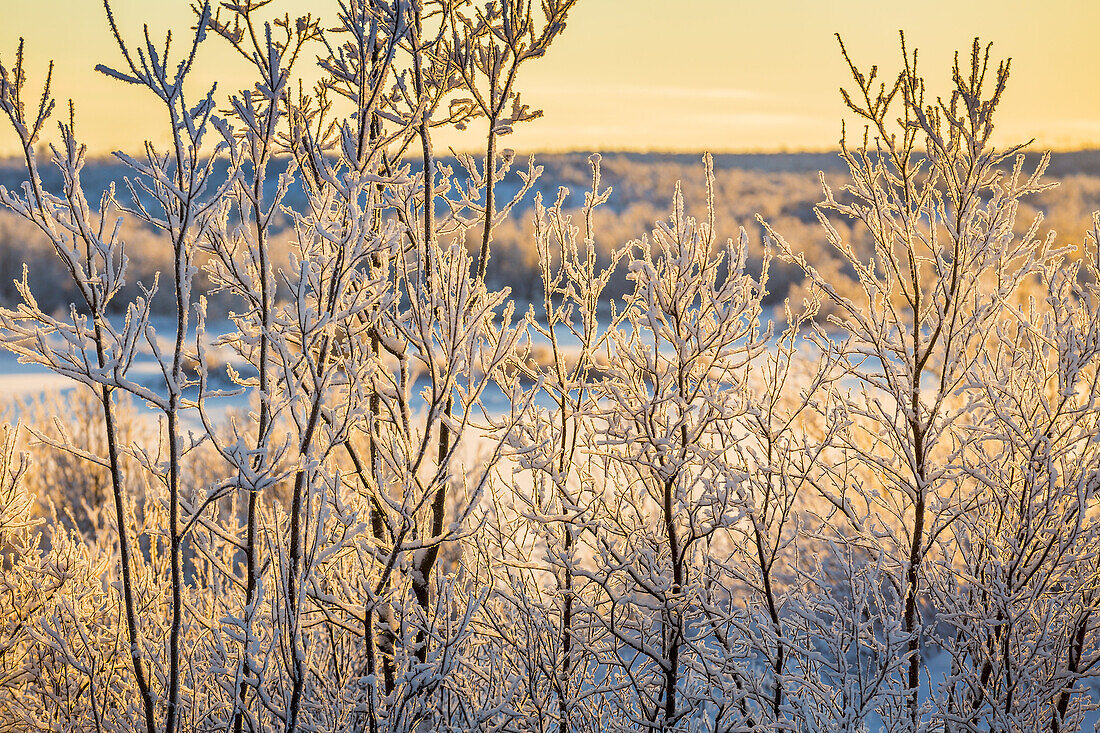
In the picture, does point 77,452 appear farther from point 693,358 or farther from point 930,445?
point 930,445

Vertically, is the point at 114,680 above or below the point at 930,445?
below

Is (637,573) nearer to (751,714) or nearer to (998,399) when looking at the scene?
(751,714)

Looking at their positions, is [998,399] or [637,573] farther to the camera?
[998,399]

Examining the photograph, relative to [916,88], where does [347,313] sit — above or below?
below

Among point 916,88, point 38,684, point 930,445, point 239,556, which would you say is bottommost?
point 239,556

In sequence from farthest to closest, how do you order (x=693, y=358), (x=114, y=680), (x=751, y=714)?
1. (x=114, y=680)
2. (x=751, y=714)
3. (x=693, y=358)

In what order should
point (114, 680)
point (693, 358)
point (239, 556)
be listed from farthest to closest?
point (239, 556)
point (114, 680)
point (693, 358)

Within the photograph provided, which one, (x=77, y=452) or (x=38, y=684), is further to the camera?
(x=38, y=684)

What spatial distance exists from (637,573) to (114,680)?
2182 mm

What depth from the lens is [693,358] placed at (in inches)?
117

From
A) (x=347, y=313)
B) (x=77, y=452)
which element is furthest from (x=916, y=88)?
(x=77, y=452)

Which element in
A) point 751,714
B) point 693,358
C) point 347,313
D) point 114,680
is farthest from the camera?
point 114,680

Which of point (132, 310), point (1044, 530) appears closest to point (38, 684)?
point (132, 310)

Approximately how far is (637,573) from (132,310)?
6.02 feet
